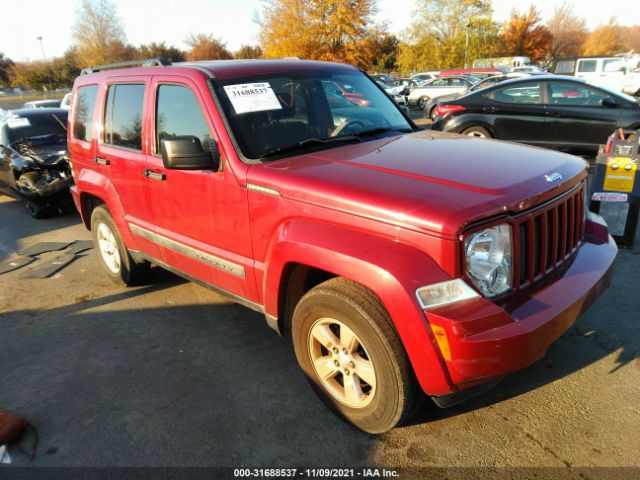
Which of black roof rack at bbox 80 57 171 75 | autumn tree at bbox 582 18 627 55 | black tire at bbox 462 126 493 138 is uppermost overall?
autumn tree at bbox 582 18 627 55

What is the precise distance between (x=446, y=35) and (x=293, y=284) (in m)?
48.7

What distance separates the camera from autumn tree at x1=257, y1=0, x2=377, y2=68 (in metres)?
26.5

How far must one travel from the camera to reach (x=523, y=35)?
49.3 m

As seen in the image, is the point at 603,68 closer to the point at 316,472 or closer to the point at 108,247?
the point at 108,247

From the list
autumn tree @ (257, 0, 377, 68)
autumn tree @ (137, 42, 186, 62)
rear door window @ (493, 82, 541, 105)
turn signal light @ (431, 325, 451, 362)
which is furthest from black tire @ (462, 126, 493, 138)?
autumn tree @ (137, 42, 186, 62)

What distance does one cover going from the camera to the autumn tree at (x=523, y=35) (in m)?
48.9

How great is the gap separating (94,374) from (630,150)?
5.09 m

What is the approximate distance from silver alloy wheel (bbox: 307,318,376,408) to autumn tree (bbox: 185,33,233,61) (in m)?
47.0

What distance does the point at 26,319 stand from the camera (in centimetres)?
427

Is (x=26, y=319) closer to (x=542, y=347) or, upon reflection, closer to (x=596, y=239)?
(x=542, y=347)

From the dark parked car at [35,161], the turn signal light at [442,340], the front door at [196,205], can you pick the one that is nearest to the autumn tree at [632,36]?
the dark parked car at [35,161]

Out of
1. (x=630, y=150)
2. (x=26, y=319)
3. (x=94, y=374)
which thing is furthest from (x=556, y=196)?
(x=26, y=319)

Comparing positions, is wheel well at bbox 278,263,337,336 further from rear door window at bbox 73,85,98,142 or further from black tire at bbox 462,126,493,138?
black tire at bbox 462,126,493,138

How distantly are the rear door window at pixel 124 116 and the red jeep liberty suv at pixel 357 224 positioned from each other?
0.02 m
